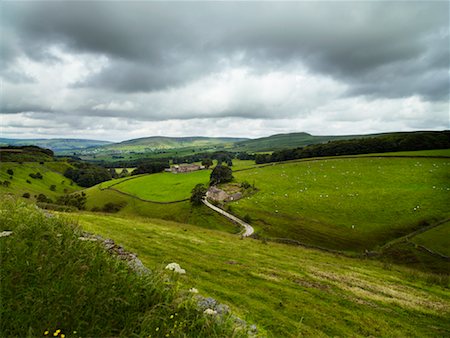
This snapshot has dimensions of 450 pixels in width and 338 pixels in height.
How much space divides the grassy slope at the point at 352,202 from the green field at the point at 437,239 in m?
3.45

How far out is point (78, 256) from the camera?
7262 millimetres

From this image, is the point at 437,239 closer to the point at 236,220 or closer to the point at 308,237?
the point at 308,237

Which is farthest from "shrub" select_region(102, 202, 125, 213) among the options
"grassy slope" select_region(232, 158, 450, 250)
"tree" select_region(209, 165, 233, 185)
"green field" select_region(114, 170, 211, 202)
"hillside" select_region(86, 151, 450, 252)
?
"grassy slope" select_region(232, 158, 450, 250)

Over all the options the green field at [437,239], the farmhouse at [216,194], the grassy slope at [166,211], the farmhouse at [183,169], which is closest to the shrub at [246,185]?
the farmhouse at [216,194]

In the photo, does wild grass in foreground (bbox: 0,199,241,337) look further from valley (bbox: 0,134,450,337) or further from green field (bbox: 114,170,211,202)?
green field (bbox: 114,170,211,202)

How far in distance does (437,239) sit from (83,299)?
65.0m

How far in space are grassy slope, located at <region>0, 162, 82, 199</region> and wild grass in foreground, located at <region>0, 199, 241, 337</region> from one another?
13775 cm

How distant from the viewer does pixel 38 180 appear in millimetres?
145375

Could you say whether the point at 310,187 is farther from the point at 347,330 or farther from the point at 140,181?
the point at 140,181

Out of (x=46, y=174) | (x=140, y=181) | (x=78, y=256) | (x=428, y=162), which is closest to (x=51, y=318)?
(x=78, y=256)

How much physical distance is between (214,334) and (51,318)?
3497mm

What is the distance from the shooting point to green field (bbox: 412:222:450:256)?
46819mm

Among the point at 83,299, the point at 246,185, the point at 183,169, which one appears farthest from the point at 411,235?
the point at 183,169

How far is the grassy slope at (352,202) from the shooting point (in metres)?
Result: 57.2
